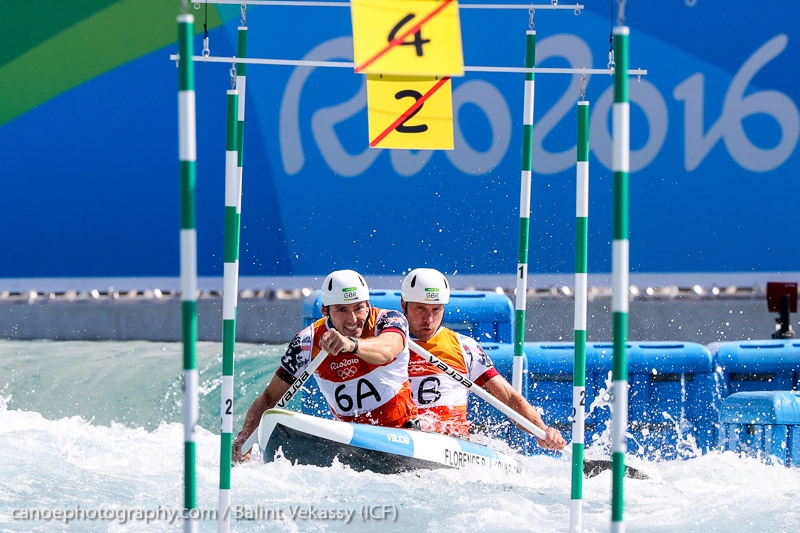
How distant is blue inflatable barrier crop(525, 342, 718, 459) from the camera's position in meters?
7.39

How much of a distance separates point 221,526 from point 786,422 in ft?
12.8

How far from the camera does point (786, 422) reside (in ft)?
21.7

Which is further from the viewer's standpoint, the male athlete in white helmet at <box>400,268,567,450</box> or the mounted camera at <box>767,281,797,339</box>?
the mounted camera at <box>767,281,797,339</box>

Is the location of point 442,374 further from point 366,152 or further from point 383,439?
point 366,152

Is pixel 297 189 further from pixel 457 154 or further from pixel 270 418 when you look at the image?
pixel 270 418

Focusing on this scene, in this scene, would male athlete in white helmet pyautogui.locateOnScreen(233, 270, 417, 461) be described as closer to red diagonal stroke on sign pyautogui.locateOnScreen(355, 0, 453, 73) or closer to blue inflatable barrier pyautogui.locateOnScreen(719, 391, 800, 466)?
blue inflatable barrier pyautogui.locateOnScreen(719, 391, 800, 466)

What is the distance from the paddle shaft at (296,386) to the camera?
5.87 metres

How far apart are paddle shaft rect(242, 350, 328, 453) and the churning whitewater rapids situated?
133mm

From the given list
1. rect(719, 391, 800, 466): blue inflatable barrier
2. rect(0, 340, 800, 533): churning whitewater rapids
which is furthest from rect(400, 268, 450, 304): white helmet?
rect(719, 391, 800, 466): blue inflatable barrier

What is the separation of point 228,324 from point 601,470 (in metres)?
3.12

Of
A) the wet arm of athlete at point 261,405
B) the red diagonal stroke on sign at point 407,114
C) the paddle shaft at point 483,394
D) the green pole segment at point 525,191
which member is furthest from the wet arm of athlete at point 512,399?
the red diagonal stroke on sign at point 407,114

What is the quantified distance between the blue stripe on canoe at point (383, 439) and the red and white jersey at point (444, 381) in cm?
70

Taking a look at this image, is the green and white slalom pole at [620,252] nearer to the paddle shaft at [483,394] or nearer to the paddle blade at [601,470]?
the paddle shaft at [483,394]

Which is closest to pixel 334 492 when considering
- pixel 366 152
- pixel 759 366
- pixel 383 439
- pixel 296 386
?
pixel 383 439
